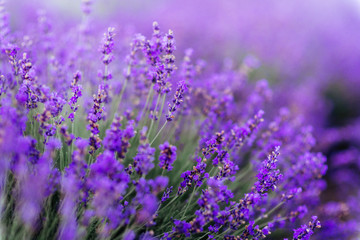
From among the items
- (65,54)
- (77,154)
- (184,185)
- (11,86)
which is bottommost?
(77,154)

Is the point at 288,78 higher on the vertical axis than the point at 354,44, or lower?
lower

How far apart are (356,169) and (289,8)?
5882mm

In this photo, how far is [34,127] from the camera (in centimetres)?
190

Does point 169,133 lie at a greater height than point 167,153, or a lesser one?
greater

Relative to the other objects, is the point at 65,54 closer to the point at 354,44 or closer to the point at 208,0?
the point at 208,0

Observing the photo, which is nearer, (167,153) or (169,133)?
(167,153)

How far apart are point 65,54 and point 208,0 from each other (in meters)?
6.12

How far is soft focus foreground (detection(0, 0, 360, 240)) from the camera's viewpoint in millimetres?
1452

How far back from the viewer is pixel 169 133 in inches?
103

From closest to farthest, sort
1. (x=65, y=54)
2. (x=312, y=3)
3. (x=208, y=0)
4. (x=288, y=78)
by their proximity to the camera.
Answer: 1. (x=65, y=54)
2. (x=288, y=78)
3. (x=208, y=0)
4. (x=312, y=3)

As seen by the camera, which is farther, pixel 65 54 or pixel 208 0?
pixel 208 0

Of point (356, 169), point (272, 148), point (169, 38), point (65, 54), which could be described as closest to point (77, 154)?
point (169, 38)

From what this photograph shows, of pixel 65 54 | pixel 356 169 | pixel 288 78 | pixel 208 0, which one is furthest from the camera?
pixel 208 0

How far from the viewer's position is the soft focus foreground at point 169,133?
1.45 m
